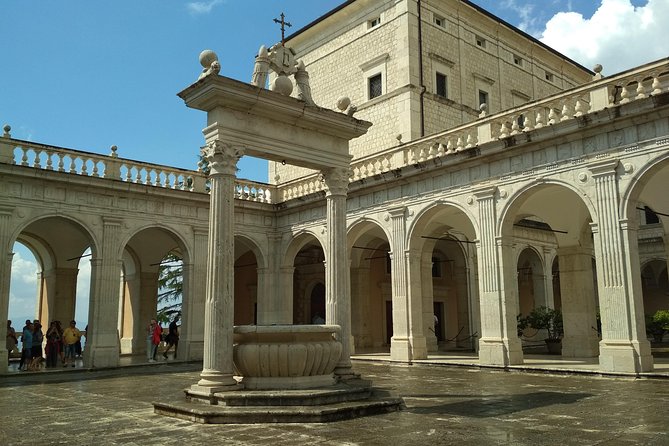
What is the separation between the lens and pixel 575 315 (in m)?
18.0

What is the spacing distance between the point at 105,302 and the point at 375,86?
14126 mm

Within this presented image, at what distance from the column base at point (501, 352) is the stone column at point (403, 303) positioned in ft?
8.70

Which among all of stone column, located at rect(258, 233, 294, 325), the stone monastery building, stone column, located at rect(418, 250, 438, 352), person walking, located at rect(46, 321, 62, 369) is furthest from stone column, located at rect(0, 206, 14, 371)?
stone column, located at rect(418, 250, 438, 352)

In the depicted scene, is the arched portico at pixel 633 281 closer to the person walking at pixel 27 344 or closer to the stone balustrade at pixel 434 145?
the stone balustrade at pixel 434 145

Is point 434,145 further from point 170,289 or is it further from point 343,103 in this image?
point 170,289

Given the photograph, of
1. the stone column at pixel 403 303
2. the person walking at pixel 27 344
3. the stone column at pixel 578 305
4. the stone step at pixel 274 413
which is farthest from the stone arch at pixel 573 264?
the person walking at pixel 27 344

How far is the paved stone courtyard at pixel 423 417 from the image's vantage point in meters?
6.63

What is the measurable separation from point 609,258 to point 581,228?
16.3 ft

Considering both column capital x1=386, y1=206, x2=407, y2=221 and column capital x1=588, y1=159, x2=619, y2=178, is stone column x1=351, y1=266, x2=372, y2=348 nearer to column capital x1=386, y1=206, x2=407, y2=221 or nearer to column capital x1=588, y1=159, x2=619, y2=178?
column capital x1=386, y1=206, x2=407, y2=221

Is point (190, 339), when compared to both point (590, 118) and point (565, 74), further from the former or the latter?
point (565, 74)

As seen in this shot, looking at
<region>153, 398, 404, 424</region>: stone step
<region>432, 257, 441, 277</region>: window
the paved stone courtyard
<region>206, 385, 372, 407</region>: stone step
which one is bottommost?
the paved stone courtyard

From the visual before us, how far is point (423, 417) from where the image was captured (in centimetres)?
795

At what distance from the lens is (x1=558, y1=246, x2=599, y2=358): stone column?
58.6ft

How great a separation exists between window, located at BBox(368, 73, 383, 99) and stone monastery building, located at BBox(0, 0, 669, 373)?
9cm
